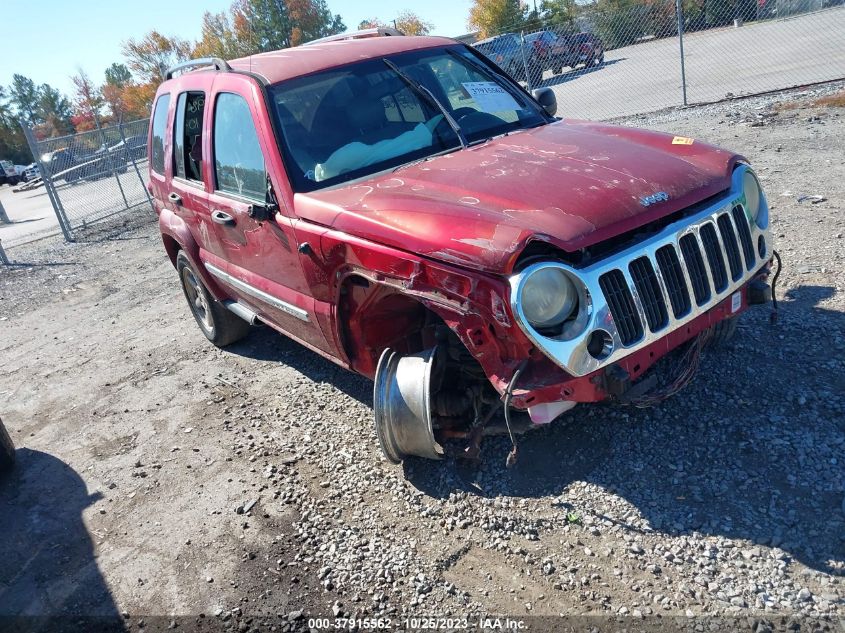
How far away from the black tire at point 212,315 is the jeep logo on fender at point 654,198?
3.74 metres

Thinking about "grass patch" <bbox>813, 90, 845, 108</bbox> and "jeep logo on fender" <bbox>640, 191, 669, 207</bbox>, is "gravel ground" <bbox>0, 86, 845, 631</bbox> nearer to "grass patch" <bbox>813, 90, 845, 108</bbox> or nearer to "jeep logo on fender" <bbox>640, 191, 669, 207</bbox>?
"jeep logo on fender" <bbox>640, 191, 669, 207</bbox>

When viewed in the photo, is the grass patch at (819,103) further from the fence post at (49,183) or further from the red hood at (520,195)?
the fence post at (49,183)

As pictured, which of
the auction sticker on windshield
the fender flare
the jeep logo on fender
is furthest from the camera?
the fender flare

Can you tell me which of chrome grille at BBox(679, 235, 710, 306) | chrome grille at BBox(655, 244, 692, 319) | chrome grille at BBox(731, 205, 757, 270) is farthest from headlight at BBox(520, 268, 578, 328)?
chrome grille at BBox(731, 205, 757, 270)

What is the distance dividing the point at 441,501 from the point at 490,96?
8.77 ft

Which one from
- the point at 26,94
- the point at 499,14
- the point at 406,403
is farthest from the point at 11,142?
the point at 406,403

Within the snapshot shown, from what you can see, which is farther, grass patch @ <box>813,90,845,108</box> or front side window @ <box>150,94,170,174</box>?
grass patch @ <box>813,90,845,108</box>

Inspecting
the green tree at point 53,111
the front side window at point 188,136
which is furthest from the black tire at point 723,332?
the green tree at point 53,111

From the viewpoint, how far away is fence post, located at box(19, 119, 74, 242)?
39.1 feet

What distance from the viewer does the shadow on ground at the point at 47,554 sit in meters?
3.30

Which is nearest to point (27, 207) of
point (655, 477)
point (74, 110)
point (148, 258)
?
point (148, 258)

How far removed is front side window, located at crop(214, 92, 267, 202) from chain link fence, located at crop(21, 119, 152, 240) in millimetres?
10411

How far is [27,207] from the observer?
77.2 ft

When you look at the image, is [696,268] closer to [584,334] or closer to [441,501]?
[584,334]
